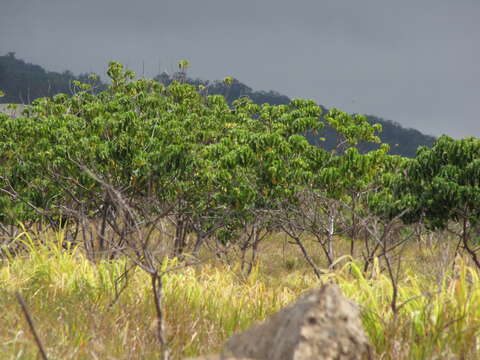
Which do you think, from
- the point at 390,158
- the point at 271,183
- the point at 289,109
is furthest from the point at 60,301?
the point at 289,109

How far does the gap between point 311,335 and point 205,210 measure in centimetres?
1189

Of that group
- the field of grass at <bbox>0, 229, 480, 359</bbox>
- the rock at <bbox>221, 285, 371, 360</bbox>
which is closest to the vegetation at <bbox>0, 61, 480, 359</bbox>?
the field of grass at <bbox>0, 229, 480, 359</bbox>

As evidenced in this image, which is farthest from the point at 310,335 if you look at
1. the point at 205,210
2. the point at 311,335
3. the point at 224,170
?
the point at 205,210

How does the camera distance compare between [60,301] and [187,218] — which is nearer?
[60,301]

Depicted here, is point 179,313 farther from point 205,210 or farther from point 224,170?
point 205,210

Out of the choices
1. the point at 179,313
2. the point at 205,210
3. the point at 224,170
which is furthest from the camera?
the point at 205,210

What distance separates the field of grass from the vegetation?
0.03 meters

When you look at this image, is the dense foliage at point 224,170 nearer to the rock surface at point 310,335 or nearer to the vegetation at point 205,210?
the vegetation at point 205,210

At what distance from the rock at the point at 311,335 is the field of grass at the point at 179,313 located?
3.49 feet

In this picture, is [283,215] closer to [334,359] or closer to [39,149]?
[39,149]

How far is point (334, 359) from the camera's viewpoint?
3.54m

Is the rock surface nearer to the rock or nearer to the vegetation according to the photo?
the rock

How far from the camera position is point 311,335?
11.5 ft

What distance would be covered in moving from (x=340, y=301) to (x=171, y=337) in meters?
2.82
